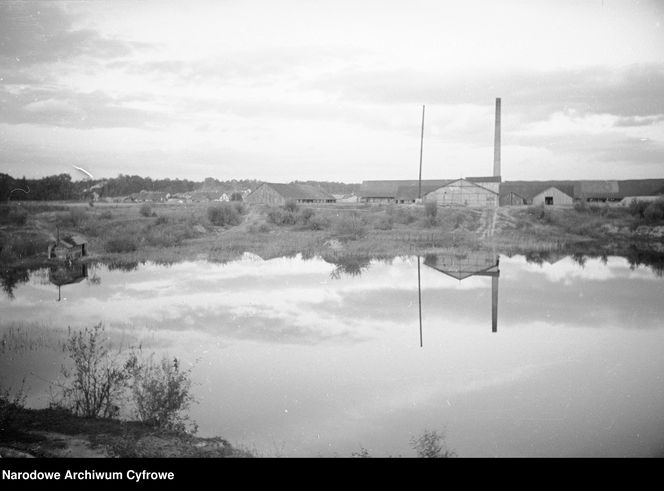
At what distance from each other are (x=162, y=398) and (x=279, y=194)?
135ft

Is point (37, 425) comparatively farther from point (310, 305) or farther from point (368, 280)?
point (368, 280)

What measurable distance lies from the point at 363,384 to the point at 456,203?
3404 cm

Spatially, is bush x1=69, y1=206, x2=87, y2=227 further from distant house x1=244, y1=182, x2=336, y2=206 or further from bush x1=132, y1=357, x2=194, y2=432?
bush x1=132, y1=357, x2=194, y2=432

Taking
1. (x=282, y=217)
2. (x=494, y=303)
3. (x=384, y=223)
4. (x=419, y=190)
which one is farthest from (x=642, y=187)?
(x=494, y=303)

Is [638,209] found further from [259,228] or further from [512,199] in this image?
[259,228]

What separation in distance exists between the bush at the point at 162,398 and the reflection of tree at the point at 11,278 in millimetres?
9495

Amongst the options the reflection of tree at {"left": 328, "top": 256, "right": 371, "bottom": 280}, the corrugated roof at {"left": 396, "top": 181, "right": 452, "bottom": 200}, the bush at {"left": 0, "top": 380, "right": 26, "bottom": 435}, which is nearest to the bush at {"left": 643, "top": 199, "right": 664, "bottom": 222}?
the reflection of tree at {"left": 328, "top": 256, "right": 371, "bottom": 280}

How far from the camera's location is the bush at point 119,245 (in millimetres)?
23906

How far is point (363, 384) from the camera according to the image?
901 cm

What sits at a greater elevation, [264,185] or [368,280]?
[264,185]

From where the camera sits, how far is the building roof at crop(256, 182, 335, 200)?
48.9 meters

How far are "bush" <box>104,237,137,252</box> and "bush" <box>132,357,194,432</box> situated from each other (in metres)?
16.5

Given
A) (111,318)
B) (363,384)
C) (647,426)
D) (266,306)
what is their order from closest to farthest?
(647,426), (363,384), (111,318), (266,306)
